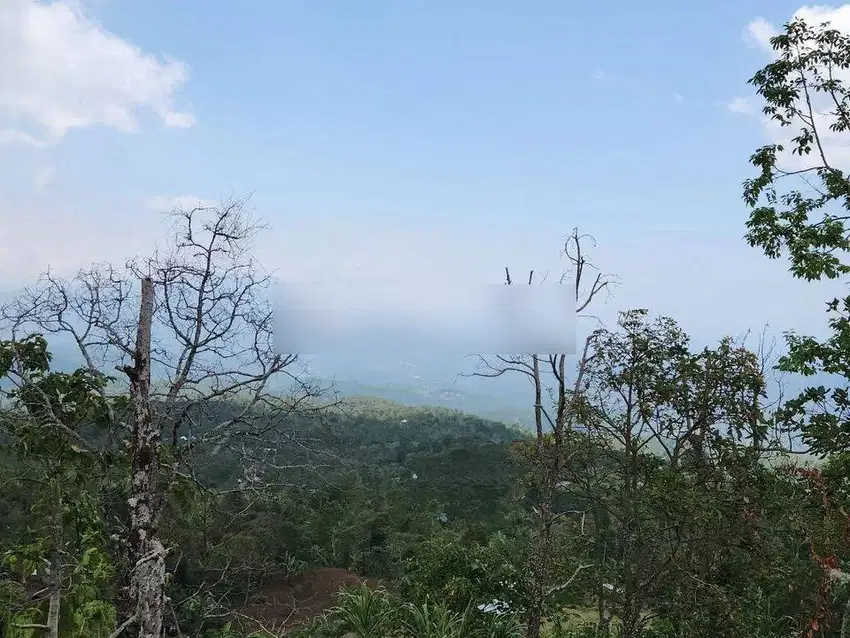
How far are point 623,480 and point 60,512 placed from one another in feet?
22.7

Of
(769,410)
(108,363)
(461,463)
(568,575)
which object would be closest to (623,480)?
(568,575)

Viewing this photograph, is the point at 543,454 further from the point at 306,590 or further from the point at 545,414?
the point at 306,590

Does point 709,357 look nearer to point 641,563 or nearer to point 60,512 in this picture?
point 641,563

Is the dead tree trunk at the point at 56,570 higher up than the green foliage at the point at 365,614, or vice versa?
the dead tree trunk at the point at 56,570

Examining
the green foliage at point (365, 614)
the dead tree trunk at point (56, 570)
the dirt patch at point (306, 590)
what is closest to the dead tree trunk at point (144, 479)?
the dead tree trunk at point (56, 570)

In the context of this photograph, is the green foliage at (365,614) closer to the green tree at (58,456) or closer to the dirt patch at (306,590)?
the green tree at (58,456)

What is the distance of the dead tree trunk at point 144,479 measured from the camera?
17.7 ft

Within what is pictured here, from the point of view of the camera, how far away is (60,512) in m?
7.08

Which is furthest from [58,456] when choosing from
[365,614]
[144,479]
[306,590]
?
[306,590]

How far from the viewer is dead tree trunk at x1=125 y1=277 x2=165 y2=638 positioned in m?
5.39

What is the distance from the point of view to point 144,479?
18.2 feet

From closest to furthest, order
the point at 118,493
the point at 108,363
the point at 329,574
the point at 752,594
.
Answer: the point at 108,363 < the point at 752,594 < the point at 118,493 < the point at 329,574

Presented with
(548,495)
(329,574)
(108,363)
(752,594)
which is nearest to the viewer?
(108,363)

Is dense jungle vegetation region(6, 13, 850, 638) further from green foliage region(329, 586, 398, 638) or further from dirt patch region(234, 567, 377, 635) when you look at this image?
dirt patch region(234, 567, 377, 635)
